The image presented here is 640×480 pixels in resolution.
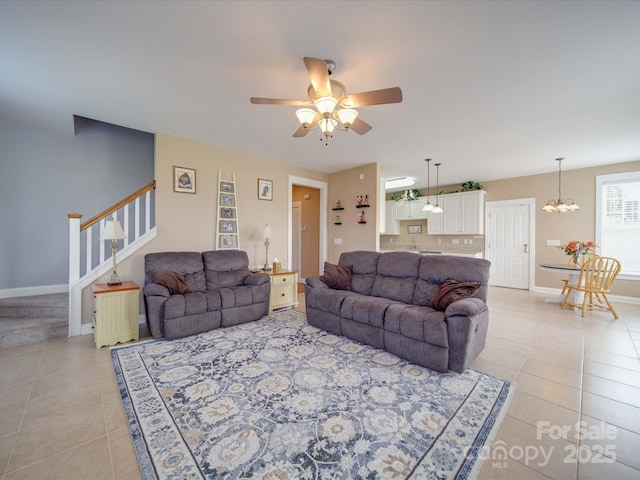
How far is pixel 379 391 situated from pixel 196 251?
3270 mm

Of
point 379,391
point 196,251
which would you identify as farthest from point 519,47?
point 196,251

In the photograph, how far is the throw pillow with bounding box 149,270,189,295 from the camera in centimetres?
310

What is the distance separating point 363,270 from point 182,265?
242 centimetres

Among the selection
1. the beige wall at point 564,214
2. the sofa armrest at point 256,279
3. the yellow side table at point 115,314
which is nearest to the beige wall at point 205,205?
the yellow side table at point 115,314

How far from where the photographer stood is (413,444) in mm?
1508

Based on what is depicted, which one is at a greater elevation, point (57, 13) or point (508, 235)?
point (57, 13)

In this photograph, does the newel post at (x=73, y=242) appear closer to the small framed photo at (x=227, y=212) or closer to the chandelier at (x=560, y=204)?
the small framed photo at (x=227, y=212)

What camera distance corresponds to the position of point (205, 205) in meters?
4.15

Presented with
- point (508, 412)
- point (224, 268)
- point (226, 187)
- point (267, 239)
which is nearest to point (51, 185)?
point (226, 187)

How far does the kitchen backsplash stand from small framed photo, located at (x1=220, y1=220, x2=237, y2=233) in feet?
16.5

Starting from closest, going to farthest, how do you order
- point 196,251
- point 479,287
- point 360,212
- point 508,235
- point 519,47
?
point 519,47 → point 479,287 → point 196,251 → point 360,212 → point 508,235

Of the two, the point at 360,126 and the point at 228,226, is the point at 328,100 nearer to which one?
the point at 360,126

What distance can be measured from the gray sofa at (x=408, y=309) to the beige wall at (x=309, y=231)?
239cm

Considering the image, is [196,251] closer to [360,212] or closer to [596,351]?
[360,212]
